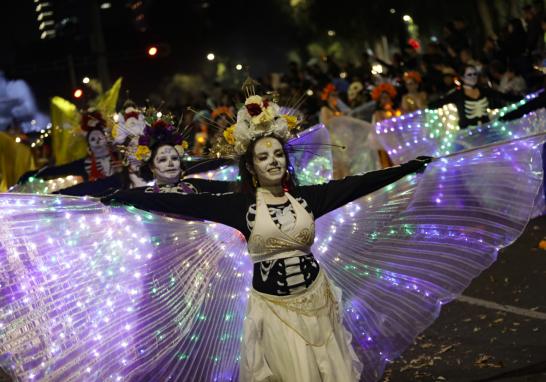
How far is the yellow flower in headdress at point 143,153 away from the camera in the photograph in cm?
714

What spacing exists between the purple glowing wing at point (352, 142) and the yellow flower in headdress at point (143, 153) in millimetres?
7606

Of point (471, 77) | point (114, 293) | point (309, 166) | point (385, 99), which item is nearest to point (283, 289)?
point (114, 293)

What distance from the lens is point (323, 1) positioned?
3428 centimetres

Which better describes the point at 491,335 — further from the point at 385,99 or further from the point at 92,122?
the point at 385,99

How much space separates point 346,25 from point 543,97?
24.1 m

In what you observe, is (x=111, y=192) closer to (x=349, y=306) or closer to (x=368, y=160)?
(x=349, y=306)

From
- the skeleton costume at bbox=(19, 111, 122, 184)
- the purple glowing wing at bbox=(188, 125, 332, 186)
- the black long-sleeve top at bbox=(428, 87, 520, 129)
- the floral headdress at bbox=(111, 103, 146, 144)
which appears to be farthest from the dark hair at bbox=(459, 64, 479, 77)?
the floral headdress at bbox=(111, 103, 146, 144)

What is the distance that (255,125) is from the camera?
5316 mm

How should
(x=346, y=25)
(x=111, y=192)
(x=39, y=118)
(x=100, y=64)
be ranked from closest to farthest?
(x=111, y=192)
(x=100, y=64)
(x=346, y=25)
(x=39, y=118)

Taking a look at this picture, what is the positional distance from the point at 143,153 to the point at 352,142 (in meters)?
7.95

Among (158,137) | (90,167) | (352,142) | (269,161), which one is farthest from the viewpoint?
(352,142)

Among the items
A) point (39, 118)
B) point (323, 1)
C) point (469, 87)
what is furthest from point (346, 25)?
point (469, 87)

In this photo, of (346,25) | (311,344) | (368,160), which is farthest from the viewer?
(346,25)

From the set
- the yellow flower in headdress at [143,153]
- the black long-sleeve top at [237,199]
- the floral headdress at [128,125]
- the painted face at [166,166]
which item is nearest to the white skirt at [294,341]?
the black long-sleeve top at [237,199]
